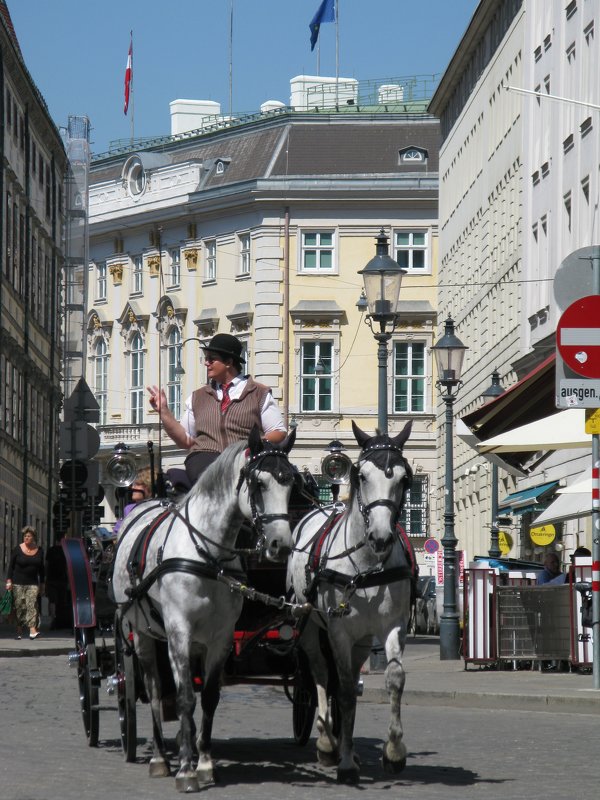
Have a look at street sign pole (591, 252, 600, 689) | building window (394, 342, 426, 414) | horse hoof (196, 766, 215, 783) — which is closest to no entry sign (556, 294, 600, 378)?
street sign pole (591, 252, 600, 689)

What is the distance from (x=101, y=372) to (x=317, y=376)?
42.2 ft

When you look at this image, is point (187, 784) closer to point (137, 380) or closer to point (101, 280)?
point (137, 380)

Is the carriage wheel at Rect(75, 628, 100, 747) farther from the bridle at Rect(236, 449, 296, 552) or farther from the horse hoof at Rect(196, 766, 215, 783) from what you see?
the bridle at Rect(236, 449, 296, 552)

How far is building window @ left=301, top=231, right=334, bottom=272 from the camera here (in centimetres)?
8238

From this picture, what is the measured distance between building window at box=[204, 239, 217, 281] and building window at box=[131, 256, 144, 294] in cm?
Result: 437

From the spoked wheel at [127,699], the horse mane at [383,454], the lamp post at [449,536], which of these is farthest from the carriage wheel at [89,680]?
the lamp post at [449,536]

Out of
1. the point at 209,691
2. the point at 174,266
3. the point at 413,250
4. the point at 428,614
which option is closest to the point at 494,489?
the point at 428,614

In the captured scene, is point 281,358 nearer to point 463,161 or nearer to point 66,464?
point 463,161

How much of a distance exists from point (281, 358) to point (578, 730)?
6598 cm

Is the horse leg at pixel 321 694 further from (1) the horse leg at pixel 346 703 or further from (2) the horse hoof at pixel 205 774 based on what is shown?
(2) the horse hoof at pixel 205 774

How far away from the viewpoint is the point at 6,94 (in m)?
52.5

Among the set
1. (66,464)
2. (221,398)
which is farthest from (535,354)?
(221,398)

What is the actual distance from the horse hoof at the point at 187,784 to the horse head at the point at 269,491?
129 cm

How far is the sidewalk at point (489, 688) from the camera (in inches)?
732
